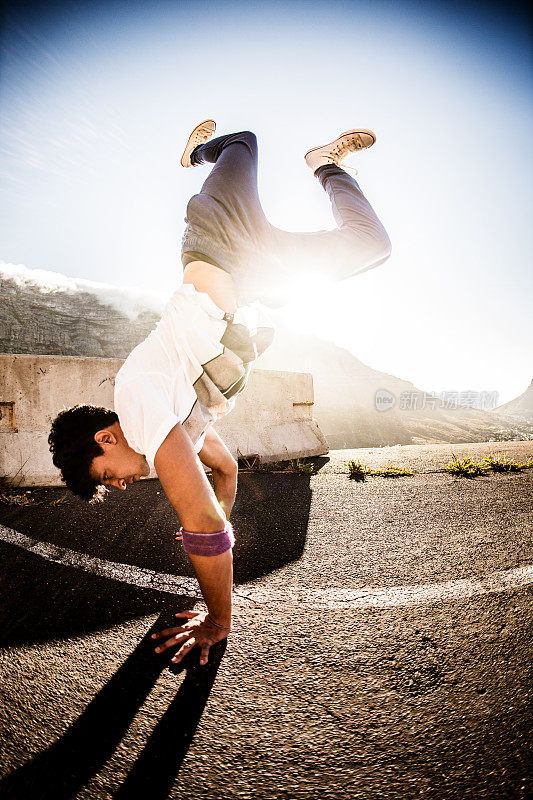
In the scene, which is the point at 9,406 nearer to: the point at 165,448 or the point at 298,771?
the point at 165,448

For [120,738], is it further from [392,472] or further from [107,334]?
[107,334]

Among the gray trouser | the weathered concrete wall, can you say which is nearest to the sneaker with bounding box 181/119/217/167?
the gray trouser

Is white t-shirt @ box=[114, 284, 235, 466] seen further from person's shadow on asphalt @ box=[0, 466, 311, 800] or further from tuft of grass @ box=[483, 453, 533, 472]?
tuft of grass @ box=[483, 453, 533, 472]

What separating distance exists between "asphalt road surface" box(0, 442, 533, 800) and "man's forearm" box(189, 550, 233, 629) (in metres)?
0.13

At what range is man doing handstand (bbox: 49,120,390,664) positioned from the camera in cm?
149

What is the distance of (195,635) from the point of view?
4.99 ft

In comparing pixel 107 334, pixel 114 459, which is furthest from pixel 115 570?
pixel 107 334

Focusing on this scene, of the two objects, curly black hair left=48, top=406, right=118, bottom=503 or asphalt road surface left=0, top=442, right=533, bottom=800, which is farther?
curly black hair left=48, top=406, right=118, bottom=503

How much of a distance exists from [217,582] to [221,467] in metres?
1.14

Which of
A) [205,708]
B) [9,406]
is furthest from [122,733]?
[9,406]

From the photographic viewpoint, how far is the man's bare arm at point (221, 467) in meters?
2.53

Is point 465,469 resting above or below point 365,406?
below

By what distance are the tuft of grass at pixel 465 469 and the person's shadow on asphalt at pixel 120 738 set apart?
3.86 m

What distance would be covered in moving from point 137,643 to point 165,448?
33.0 inches
